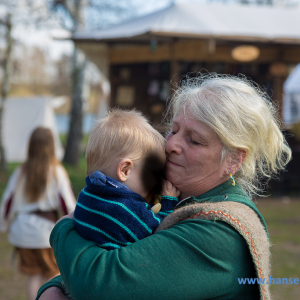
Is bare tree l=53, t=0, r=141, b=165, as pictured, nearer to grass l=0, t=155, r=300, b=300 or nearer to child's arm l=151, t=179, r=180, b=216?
grass l=0, t=155, r=300, b=300

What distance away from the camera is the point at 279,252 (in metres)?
5.15

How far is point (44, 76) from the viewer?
4162 cm

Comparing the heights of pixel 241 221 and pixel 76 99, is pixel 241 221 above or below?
above

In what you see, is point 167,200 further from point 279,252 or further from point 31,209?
point 279,252

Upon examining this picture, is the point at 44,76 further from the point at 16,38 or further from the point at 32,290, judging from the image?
the point at 32,290

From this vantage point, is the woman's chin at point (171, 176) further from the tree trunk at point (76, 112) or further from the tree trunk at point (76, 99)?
the tree trunk at point (76, 112)

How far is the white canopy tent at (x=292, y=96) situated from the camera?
1230cm

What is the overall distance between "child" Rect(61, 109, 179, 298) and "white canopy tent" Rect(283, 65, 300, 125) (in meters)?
11.5

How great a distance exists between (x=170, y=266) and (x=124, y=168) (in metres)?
0.42

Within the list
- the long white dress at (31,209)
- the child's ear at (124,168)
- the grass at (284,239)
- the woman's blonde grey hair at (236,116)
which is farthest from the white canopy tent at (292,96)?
the child's ear at (124,168)

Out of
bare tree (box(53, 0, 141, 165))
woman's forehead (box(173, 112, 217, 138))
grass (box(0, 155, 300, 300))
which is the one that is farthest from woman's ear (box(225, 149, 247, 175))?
bare tree (box(53, 0, 141, 165))

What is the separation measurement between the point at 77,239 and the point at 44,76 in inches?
1686

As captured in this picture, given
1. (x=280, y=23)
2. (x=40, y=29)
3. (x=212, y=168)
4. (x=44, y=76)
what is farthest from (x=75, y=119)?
(x=44, y=76)

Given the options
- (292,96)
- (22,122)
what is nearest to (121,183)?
(292,96)
